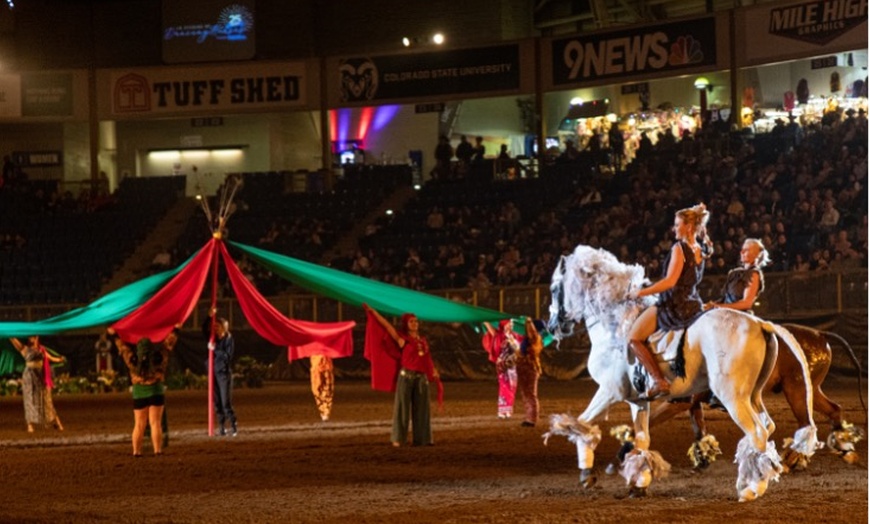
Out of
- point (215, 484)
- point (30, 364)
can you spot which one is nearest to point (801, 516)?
point (215, 484)

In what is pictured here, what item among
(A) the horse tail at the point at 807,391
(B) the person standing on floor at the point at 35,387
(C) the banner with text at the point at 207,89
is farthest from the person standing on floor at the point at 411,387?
(C) the banner with text at the point at 207,89

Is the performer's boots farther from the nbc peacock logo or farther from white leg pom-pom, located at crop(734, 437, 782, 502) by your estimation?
the nbc peacock logo

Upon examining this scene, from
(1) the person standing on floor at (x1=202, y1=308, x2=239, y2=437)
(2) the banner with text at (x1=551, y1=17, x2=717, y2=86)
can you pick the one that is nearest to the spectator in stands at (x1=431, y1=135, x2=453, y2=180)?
(2) the banner with text at (x1=551, y1=17, x2=717, y2=86)

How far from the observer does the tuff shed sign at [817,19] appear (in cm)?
3497

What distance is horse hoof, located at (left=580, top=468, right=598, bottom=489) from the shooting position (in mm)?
12266

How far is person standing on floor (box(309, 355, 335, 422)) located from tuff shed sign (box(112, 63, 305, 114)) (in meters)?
22.3

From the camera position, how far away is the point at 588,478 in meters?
12.3

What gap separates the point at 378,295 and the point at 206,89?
91.7 ft

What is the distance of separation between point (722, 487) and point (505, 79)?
99.8ft

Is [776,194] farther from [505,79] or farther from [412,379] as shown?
[412,379]

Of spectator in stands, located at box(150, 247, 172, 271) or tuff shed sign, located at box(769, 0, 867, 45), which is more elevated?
tuff shed sign, located at box(769, 0, 867, 45)

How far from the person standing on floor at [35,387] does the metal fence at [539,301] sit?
1257 cm

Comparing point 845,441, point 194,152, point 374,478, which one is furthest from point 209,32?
point 845,441

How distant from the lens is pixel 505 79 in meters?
41.7
